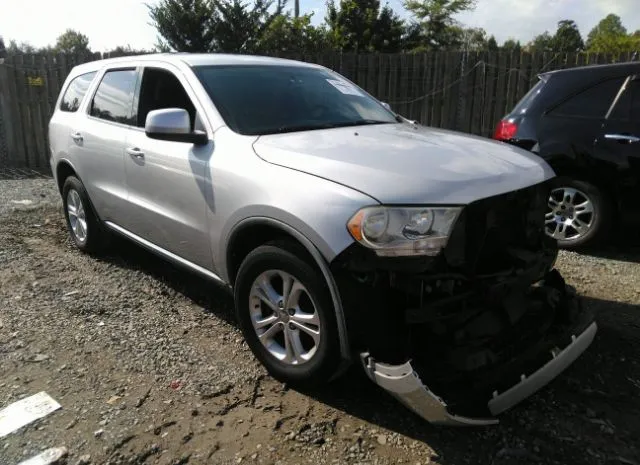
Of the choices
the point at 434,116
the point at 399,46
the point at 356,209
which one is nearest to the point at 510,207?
the point at 356,209

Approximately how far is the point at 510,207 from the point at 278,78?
1961 mm

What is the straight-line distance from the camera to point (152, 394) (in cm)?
299

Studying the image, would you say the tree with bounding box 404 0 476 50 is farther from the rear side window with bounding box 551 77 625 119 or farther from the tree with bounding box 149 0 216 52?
the rear side window with bounding box 551 77 625 119

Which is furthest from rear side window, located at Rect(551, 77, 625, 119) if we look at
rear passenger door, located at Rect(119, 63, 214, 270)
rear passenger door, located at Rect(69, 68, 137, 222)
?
rear passenger door, located at Rect(69, 68, 137, 222)

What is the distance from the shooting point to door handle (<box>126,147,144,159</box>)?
3871mm

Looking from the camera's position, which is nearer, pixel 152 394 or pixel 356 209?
pixel 356 209

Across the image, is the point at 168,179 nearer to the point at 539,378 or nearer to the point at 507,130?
the point at 539,378

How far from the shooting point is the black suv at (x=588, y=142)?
4.85 metres

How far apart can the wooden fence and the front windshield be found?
614 cm

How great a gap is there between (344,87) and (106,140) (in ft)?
6.41

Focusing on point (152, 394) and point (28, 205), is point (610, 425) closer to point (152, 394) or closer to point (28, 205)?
point (152, 394)

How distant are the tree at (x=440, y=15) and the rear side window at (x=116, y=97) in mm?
36577

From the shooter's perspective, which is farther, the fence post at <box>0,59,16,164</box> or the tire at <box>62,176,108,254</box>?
the fence post at <box>0,59,16,164</box>

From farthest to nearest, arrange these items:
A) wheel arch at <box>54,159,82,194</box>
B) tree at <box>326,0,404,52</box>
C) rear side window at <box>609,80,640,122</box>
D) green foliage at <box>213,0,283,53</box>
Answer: tree at <box>326,0,404,52</box> → green foliage at <box>213,0,283,53</box> → wheel arch at <box>54,159,82,194</box> → rear side window at <box>609,80,640,122</box>
